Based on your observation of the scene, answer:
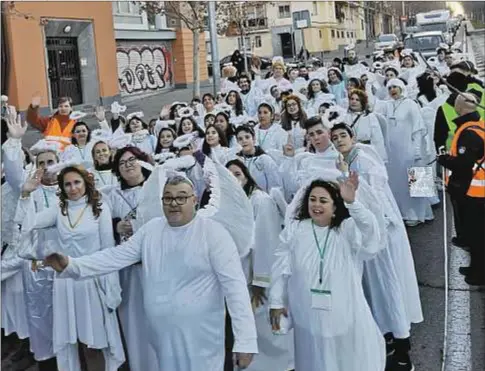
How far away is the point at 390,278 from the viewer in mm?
4855

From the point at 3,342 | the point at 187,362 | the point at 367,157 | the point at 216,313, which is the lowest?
the point at 3,342

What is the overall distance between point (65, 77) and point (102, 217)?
60.4 feet

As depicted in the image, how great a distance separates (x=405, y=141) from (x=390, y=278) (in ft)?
15.1

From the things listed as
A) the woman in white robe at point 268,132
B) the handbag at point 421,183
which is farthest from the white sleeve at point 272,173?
the handbag at point 421,183

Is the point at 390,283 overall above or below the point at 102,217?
below

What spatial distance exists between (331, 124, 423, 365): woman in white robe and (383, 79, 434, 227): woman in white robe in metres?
3.99

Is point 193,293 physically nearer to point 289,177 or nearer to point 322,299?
point 322,299

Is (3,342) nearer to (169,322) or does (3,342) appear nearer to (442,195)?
(169,322)

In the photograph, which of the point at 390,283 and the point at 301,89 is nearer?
the point at 390,283

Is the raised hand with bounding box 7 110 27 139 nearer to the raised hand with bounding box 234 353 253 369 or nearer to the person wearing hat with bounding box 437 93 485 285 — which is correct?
the raised hand with bounding box 234 353 253 369

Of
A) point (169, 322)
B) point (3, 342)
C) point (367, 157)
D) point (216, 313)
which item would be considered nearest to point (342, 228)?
point (216, 313)

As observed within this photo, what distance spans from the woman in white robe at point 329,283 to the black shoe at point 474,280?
2.86 m

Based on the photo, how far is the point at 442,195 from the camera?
10250 millimetres

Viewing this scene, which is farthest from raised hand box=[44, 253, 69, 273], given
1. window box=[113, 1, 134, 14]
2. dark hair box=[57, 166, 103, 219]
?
window box=[113, 1, 134, 14]
